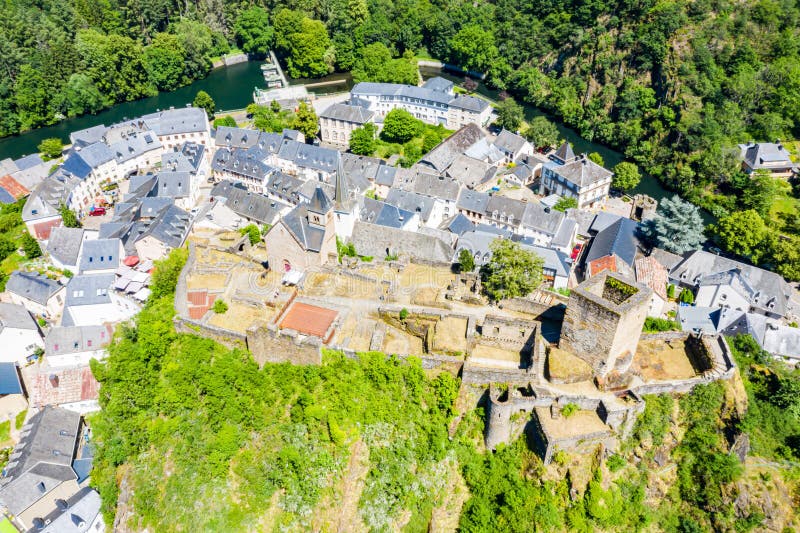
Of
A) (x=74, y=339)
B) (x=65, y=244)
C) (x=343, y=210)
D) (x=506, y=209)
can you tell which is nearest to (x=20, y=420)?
(x=74, y=339)

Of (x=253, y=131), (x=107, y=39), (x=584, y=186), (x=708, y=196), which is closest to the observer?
(x=584, y=186)

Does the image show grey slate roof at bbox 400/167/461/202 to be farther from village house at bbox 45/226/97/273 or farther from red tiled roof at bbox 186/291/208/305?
village house at bbox 45/226/97/273

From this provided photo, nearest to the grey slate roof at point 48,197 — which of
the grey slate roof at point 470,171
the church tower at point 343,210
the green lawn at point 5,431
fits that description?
the green lawn at point 5,431

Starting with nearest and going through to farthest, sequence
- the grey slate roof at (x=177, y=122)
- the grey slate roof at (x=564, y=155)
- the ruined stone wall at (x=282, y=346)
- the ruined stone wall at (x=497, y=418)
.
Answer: the ruined stone wall at (x=497, y=418)
the ruined stone wall at (x=282, y=346)
the grey slate roof at (x=564, y=155)
the grey slate roof at (x=177, y=122)

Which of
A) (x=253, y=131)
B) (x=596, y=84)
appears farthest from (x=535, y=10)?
(x=253, y=131)

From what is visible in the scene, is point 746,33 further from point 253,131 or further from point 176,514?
point 176,514

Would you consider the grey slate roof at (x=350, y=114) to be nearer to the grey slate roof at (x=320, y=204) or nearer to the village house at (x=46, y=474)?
the grey slate roof at (x=320, y=204)
